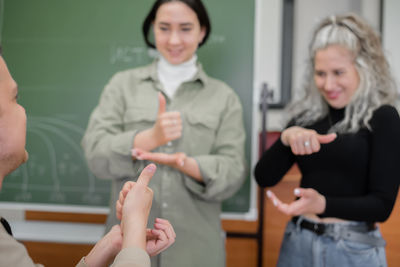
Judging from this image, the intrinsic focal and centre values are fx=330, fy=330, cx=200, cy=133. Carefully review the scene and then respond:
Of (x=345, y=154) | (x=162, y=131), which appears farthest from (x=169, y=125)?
(x=345, y=154)

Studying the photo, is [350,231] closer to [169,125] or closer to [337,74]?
[337,74]

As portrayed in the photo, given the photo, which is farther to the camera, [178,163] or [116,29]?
[116,29]

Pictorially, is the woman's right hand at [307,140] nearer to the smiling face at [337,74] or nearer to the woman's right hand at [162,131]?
the smiling face at [337,74]

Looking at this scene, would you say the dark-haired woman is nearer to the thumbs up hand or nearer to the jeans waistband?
the thumbs up hand

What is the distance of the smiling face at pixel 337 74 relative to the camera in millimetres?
805

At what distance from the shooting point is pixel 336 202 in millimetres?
733

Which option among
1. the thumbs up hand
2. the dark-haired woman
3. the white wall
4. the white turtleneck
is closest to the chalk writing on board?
the dark-haired woman

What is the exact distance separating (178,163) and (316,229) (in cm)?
36

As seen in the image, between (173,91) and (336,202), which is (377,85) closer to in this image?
(336,202)

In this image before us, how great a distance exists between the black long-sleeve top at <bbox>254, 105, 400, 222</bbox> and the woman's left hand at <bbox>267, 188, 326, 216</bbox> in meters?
0.02

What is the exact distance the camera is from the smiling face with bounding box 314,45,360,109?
81 centimetres

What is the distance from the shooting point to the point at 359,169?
776mm

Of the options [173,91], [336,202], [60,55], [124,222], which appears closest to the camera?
[124,222]

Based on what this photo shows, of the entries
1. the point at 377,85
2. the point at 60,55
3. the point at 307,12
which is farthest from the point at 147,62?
the point at 377,85
